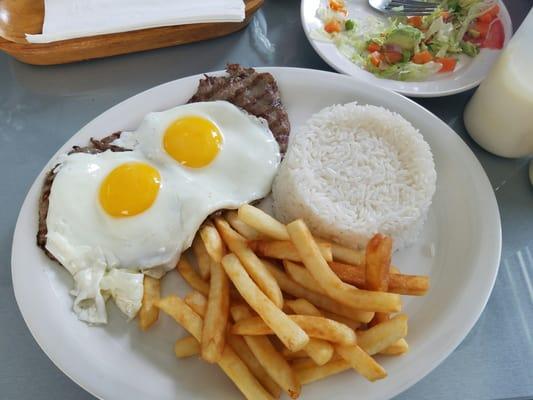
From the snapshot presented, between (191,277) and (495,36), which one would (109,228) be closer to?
(191,277)

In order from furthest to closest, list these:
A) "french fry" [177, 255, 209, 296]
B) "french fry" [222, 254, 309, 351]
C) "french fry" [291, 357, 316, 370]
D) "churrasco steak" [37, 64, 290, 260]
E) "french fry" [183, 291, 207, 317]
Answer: "churrasco steak" [37, 64, 290, 260] → "french fry" [177, 255, 209, 296] → "french fry" [183, 291, 207, 317] → "french fry" [291, 357, 316, 370] → "french fry" [222, 254, 309, 351]

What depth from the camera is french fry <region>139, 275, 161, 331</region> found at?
1627 mm

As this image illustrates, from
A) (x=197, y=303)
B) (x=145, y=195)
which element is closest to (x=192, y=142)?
(x=145, y=195)

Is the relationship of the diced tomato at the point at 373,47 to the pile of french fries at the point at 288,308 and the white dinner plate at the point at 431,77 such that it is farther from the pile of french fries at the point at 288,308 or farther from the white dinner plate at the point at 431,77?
the pile of french fries at the point at 288,308

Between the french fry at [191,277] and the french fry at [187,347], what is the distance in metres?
0.16

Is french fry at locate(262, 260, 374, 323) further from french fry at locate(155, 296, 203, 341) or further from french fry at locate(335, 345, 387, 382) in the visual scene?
french fry at locate(155, 296, 203, 341)

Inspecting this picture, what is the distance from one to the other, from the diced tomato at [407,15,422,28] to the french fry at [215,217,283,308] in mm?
1594

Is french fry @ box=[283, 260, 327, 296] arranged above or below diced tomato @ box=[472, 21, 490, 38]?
below

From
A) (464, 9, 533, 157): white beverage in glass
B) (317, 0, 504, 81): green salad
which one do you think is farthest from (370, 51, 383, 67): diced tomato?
(464, 9, 533, 157): white beverage in glass

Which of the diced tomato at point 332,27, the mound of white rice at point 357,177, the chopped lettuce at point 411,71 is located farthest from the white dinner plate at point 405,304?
the diced tomato at point 332,27

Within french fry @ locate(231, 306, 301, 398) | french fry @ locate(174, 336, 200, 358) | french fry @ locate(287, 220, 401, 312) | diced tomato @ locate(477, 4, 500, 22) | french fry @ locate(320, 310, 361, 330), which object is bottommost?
french fry @ locate(174, 336, 200, 358)

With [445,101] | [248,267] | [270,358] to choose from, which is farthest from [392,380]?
[445,101]

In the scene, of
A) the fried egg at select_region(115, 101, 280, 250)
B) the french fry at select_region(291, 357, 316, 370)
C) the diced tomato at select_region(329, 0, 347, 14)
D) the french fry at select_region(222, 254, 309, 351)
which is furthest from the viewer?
the diced tomato at select_region(329, 0, 347, 14)

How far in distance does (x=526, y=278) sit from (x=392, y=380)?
780 mm
